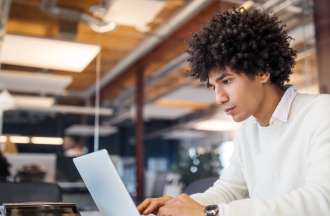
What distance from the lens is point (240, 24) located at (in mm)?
1228

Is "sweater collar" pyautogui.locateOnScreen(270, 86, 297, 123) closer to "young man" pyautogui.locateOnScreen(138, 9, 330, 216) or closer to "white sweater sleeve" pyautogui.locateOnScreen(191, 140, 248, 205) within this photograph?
"young man" pyautogui.locateOnScreen(138, 9, 330, 216)

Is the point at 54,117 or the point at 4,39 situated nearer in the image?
the point at 4,39

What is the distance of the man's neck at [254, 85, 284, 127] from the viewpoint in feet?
4.07

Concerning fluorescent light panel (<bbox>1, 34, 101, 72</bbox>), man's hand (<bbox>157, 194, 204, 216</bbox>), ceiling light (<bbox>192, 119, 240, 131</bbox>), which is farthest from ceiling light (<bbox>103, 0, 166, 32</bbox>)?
ceiling light (<bbox>192, 119, 240, 131</bbox>)

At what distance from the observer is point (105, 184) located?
0.97 metres

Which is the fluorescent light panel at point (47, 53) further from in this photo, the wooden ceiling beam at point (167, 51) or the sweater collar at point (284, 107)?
the sweater collar at point (284, 107)

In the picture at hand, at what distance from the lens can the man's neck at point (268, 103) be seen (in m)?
1.24

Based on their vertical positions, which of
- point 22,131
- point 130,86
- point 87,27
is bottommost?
point 22,131

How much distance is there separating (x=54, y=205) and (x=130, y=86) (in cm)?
544

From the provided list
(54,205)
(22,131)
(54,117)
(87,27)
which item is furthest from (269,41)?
(54,117)

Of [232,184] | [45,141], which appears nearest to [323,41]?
[232,184]

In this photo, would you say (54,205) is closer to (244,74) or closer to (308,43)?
(244,74)

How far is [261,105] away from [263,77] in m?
0.09

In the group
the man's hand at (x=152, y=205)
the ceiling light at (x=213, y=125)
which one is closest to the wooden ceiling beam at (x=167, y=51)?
the man's hand at (x=152, y=205)
